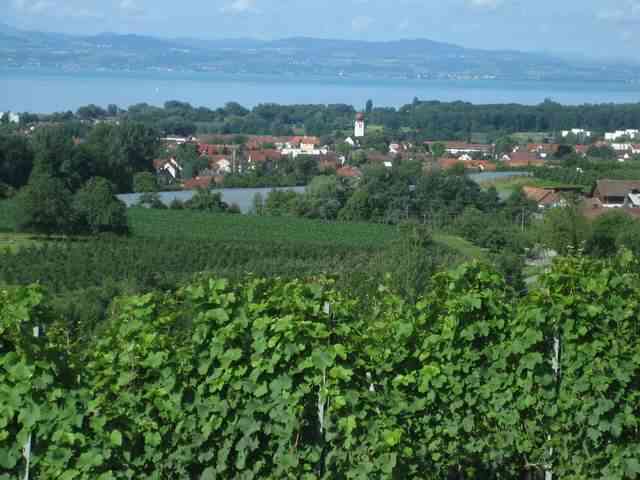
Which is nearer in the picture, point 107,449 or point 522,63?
point 107,449

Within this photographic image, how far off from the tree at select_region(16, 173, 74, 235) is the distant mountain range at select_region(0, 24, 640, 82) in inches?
3647

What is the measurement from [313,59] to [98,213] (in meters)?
146

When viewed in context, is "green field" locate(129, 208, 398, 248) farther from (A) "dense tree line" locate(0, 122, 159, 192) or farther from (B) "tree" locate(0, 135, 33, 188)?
(B) "tree" locate(0, 135, 33, 188)

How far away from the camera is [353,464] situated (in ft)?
13.6

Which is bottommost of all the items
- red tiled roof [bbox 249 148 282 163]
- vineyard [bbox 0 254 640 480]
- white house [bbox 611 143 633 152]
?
red tiled roof [bbox 249 148 282 163]

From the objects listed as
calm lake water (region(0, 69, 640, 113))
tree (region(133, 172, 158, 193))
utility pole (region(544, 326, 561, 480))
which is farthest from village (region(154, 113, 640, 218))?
calm lake water (region(0, 69, 640, 113))

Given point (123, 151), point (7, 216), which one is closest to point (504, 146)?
point (123, 151)

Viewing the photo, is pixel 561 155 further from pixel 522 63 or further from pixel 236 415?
pixel 522 63

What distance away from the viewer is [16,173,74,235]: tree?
90.4 ft

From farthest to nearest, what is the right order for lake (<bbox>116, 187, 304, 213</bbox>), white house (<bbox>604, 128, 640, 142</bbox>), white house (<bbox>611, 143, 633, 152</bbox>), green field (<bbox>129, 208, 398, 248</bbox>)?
1. white house (<bbox>604, 128, 640, 142</bbox>)
2. white house (<bbox>611, 143, 633, 152</bbox>)
3. lake (<bbox>116, 187, 304, 213</bbox>)
4. green field (<bbox>129, 208, 398, 248</bbox>)

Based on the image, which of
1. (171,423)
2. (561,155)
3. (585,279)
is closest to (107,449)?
(171,423)

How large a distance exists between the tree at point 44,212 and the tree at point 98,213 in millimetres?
327

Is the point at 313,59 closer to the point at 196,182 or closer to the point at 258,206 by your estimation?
the point at 196,182

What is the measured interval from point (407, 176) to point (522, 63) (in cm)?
→ 14246
